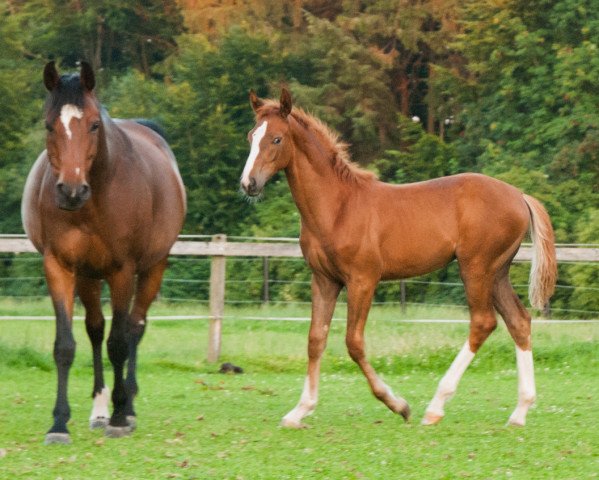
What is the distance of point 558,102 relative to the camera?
28.5 meters

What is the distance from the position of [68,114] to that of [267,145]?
1.45 meters

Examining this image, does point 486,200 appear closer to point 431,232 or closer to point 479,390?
point 431,232

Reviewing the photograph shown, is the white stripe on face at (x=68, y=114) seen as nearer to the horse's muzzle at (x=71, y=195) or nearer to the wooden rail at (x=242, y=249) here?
the horse's muzzle at (x=71, y=195)

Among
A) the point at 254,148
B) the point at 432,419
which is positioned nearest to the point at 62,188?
the point at 254,148

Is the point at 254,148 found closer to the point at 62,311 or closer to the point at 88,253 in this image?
the point at 88,253

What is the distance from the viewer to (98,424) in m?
8.52

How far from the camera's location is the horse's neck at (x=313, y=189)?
334 inches

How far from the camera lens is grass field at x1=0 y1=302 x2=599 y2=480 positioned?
6840 mm

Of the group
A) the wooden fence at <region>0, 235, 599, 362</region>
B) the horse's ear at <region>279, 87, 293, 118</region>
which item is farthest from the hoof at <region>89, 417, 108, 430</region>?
the wooden fence at <region>0, 235, 599, 362</region>

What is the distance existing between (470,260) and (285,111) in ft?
5.62

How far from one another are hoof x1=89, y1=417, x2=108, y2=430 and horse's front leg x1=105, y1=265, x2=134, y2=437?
0.99 feet

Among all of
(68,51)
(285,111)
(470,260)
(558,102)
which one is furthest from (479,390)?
(68,51)

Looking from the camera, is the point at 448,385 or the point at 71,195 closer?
the point at 71,195

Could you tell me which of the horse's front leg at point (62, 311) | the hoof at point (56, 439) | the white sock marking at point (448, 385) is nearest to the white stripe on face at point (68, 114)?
the horse's front leg at point (62, 311)
